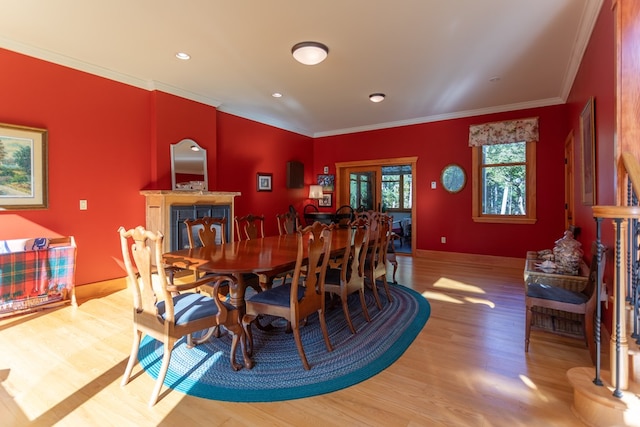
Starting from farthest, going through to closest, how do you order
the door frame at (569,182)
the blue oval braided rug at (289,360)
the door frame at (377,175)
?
the door frame at (377,175)
the door frame at (569,182)
the blue oval braided rug at (289,360)

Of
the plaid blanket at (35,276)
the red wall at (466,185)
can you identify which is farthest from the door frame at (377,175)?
the plaid blanket at (35,276)

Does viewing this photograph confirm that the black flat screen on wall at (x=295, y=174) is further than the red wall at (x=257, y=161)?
Yes

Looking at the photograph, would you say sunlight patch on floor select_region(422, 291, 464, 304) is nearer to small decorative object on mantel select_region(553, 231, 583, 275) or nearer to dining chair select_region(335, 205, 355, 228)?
small decorative object on mantel select_region(553, 231, 583, 275)

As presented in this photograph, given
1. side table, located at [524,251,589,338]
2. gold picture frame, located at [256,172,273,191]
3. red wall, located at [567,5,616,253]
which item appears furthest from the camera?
gold picture frame, located at [256,172,273,191]

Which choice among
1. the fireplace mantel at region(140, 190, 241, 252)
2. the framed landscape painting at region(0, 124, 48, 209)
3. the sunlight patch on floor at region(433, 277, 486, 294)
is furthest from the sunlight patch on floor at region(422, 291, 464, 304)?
the framed landscape painting at region(0, 124, 48, 209)

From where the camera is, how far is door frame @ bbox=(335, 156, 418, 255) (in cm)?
643

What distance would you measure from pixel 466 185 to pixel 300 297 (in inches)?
183

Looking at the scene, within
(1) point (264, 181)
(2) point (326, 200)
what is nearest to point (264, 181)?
(1) point (264, 181)

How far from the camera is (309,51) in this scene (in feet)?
10.6

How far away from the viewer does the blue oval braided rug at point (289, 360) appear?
1.97 meters

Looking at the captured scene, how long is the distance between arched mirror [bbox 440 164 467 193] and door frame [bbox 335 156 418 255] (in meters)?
0.56

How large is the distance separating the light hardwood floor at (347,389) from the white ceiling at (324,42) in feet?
9.00

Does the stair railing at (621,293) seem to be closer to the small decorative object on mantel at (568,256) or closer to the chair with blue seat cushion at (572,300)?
the chair with blue seat cushion at (572,300)

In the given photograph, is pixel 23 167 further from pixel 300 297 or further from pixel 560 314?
pixel 560 314
